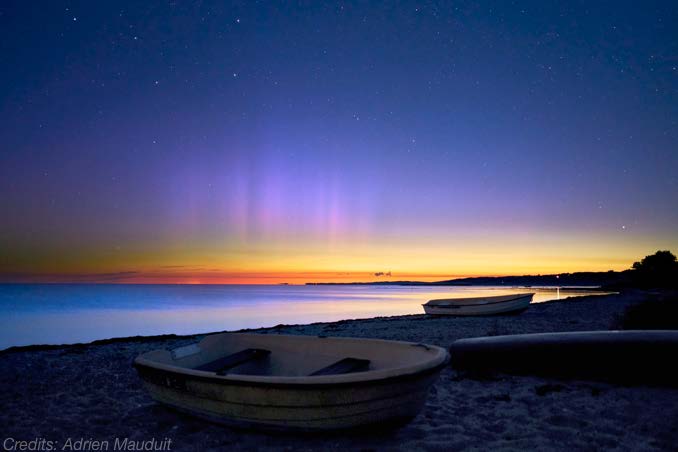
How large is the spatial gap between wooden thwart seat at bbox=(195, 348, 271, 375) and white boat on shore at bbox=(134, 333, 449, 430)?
14 millimetres

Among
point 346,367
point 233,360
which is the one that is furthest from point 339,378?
point 233,360

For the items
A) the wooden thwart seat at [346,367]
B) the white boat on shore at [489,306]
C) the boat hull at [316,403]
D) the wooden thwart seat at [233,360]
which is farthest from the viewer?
the white boat on shore at [489,306]

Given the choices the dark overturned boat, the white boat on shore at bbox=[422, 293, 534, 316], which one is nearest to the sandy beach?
the dark overturned boat

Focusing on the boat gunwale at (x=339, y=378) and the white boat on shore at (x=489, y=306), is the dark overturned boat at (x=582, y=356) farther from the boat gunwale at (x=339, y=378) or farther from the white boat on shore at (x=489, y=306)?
the white boat on shore at (x=489, y=306)

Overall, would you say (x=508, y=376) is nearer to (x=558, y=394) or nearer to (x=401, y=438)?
(x=558, y=394)

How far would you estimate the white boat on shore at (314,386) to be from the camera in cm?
391

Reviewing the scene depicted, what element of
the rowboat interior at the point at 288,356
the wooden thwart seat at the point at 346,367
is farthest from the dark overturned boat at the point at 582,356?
the wooden thwart seat at the point at 346,367

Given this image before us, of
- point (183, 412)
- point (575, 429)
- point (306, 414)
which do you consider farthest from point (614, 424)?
point (183, 412)

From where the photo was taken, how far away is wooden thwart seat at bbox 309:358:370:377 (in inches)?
187

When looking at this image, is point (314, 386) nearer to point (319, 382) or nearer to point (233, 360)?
point (319, 382)

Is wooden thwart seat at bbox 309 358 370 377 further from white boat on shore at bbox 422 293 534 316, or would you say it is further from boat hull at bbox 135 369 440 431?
white boat on shore at bbox 422 293 534 316

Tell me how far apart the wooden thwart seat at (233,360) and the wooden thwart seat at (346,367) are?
4.03ft

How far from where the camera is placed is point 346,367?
16.0ft

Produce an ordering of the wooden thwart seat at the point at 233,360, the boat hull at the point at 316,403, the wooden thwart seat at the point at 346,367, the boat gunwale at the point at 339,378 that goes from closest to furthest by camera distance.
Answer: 1. the boat gunwale at the point at 339,378
2. the boat hull at the point at 316,403
3. the wooden thwart seat at the point at 346,367
4. the wooden thwart seat at the point at 233,360
